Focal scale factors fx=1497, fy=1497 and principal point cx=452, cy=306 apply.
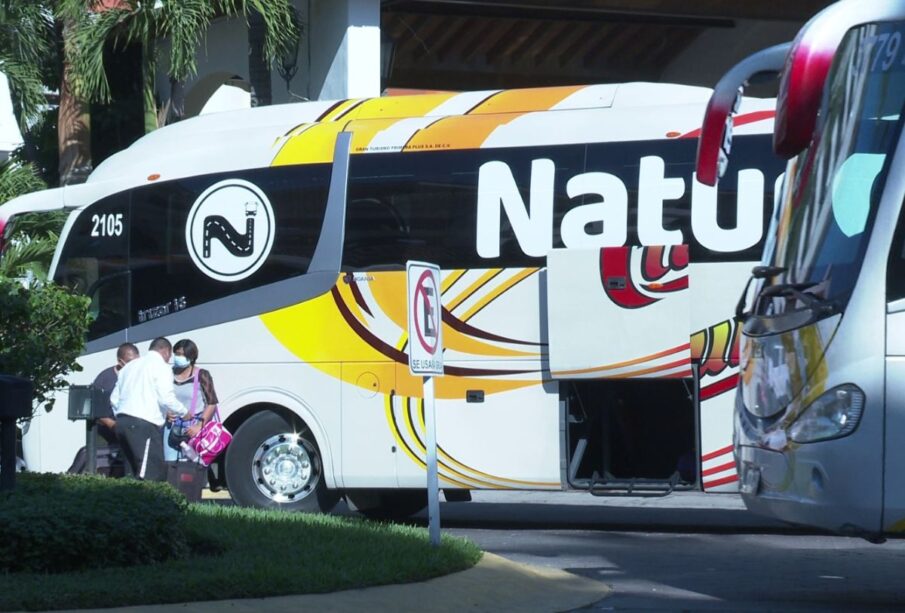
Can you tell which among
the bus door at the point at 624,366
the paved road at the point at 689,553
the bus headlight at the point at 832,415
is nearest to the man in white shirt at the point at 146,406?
the paved road at the point at 689,553

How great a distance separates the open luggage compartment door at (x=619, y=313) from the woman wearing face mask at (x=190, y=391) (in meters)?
3.33

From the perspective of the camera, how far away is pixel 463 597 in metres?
8.78

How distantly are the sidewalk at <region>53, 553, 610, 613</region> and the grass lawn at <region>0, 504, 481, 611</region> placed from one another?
0.35 ft

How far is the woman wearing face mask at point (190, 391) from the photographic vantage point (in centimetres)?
1392

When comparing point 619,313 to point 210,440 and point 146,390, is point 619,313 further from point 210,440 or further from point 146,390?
point 146,390

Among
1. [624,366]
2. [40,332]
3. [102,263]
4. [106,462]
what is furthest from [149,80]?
[624,366]

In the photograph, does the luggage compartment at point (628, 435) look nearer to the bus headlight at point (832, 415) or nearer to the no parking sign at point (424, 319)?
the no parking sign at point (424, 319)

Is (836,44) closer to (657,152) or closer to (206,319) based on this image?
(657,152)

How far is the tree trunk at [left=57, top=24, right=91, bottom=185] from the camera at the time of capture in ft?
65.5

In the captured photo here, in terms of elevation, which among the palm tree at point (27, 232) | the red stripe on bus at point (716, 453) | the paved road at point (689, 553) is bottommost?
the paved road at point (689, 553)

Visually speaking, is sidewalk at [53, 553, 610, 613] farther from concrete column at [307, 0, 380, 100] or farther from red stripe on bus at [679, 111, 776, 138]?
concrete column at [307, 0, 380, 100]

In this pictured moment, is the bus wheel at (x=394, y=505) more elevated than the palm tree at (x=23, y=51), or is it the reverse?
the palm tree at (x=23, y=51)

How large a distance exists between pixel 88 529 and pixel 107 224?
6.36 meters

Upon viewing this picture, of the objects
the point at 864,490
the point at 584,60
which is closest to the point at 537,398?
the point at 864,490
